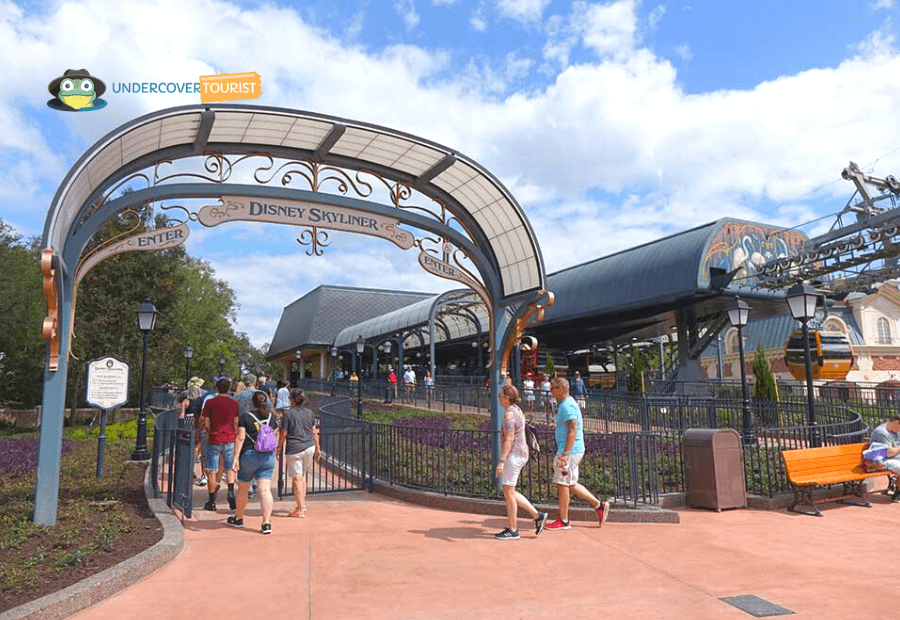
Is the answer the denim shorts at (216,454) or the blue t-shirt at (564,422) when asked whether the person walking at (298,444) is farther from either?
the blue t-shirt at (564,422)

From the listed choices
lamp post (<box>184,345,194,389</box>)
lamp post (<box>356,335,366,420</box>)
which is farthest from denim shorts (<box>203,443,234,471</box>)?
lamp post (<box>184,345,194,389</box>)

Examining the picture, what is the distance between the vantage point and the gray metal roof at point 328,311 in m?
51.9

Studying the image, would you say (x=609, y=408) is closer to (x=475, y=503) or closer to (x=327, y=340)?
(x=475, y=503)

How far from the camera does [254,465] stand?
293 inches

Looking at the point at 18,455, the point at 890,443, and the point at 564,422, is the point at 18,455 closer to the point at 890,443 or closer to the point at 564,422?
the point at 564,422

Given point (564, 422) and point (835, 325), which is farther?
point (835, 325)

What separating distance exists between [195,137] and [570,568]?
21.3 feet

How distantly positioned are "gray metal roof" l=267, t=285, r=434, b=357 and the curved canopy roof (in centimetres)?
3869

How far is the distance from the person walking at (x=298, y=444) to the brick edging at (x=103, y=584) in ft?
5.15

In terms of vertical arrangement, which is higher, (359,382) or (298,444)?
(359,382)

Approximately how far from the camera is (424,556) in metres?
6.29

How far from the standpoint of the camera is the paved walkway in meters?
4.83

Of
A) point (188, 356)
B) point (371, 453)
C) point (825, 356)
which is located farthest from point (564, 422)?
point (825, 356)

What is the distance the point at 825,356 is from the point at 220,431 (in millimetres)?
27417
